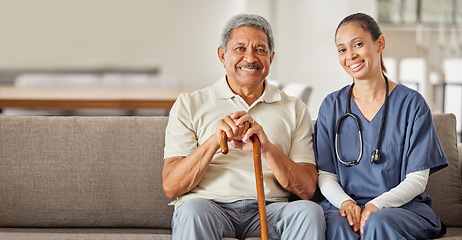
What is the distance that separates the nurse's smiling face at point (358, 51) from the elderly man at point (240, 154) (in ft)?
0.77

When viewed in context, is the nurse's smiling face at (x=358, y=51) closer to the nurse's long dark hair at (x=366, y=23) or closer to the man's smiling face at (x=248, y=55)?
the nurse's long dark hair at (x=366, y=23)

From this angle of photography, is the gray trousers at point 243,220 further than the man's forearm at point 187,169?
No

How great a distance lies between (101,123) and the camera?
2.15 m

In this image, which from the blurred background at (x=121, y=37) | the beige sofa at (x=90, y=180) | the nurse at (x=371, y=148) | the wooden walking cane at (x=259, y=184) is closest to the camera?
the wooden walking cane at (x=259, y=184)

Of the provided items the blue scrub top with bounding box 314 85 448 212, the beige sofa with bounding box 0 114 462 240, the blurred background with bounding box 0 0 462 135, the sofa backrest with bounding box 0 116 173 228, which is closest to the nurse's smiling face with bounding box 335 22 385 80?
the blue scrub top with bounding box 314 85 448 212

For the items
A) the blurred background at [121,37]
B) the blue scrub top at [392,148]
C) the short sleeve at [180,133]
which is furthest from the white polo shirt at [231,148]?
the blurred background at [121,37]

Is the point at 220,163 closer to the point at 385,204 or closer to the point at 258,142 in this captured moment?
the point at 258,142

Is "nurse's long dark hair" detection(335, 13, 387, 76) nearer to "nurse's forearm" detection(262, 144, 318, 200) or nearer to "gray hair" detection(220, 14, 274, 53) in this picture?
"gray hair" detection(220, 14, 274, 53)

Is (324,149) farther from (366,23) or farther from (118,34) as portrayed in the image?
(118,34)

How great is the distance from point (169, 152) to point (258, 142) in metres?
0.32

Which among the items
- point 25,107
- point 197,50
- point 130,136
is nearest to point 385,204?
point 130,136

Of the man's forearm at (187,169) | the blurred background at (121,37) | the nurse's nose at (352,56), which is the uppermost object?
the blurred background at (121,37)

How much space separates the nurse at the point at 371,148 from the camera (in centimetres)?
175

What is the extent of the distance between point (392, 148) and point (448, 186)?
15.7 inches
